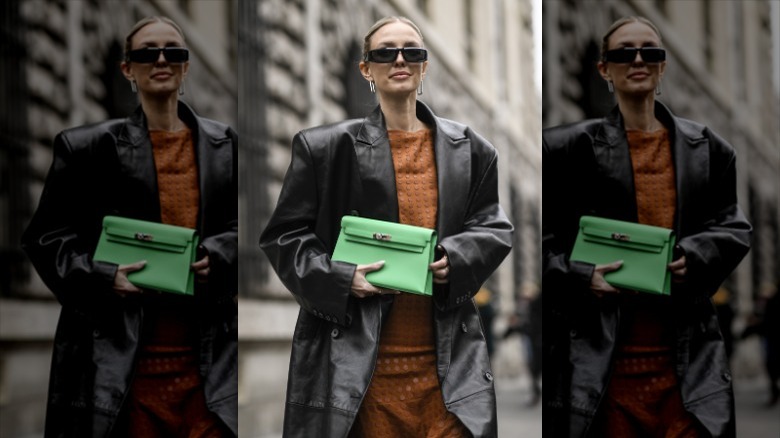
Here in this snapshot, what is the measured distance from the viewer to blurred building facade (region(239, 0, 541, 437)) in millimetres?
6988

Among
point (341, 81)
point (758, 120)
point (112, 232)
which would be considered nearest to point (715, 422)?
point (758, 120)

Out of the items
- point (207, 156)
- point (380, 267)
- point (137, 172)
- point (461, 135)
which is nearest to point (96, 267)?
point (137, 172)


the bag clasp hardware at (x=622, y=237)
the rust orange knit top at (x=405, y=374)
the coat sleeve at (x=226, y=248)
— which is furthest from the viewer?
the coat sleeve at (x=226, y=248)

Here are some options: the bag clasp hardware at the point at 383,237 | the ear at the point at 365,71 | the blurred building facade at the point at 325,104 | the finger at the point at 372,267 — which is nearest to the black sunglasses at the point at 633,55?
the blurred building facade at the point at 325,104

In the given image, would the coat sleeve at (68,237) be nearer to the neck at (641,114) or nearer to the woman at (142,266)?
the woman at (142,266)

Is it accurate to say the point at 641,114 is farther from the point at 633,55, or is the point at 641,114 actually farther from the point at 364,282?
the point at 364,282

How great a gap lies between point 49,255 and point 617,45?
3806 mm

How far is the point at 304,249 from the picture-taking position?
6742mm

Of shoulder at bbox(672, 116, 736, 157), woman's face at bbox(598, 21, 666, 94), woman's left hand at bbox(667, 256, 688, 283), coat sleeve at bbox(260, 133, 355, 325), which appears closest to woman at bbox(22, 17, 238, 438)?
coat sleeve at bbox(260, 133, 355, 325)

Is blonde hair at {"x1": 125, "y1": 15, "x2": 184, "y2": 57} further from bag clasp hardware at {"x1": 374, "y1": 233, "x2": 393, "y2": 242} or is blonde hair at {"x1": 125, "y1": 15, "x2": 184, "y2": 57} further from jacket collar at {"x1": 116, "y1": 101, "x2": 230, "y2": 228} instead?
bag clasp hardware at {"x1": 374, "y1": 233, "x2": 393, "y2": 242}

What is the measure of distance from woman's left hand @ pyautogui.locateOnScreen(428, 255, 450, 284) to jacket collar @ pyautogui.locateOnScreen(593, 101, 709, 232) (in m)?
1.19

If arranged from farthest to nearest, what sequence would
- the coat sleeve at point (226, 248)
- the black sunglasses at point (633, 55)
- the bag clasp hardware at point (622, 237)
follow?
the coat sleeve at point (226, 248) → the black sunglasses at point (633, 55) → the bag clasp hardware at point (622, 237)

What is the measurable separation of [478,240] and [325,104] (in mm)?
1303

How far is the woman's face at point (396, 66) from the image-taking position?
22.3 ft
